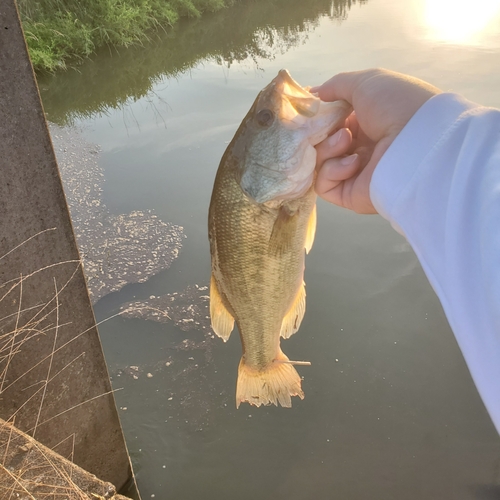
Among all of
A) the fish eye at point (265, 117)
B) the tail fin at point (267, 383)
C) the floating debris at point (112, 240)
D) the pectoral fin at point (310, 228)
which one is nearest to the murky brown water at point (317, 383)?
the floating debris at point (112, 240)

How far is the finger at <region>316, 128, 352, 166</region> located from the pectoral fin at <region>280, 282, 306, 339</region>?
0.57 metres

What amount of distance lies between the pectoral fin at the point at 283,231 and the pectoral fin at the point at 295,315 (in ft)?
0.96

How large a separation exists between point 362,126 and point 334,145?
0.40 feet

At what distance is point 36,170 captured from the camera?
1.86 metres

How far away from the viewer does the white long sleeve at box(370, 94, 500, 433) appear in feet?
3.04

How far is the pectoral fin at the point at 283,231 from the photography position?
158 cm

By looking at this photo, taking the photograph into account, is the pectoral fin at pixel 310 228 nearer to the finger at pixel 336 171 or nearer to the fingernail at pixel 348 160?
the finger at pixel 336 171

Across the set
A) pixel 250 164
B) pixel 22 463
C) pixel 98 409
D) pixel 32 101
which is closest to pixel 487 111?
pixel 250 164

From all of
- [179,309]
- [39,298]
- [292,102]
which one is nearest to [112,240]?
[179,309]

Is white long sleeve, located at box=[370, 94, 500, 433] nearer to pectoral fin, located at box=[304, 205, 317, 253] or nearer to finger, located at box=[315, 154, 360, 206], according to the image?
finger, located at box=[315, 154, 360, 206]

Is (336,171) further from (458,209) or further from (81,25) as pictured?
(81,25)

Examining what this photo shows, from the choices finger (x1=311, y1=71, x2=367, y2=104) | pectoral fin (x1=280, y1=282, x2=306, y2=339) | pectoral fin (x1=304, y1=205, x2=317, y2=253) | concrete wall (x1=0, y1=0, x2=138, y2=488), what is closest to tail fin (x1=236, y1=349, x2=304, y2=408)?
pectoral fin (x1=280, y1=282, x2=306, y2=339)

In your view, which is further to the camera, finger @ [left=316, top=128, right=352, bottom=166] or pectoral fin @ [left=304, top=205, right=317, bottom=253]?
pectoral fin @ [left=304, top=205, right=317, bottom=253]

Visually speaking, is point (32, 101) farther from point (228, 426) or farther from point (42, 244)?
point (228, 426)
